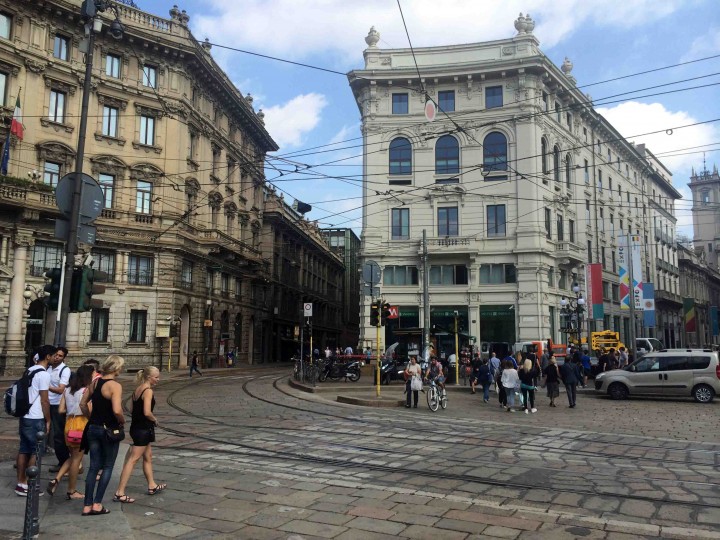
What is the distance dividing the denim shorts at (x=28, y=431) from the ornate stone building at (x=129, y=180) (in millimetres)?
21135

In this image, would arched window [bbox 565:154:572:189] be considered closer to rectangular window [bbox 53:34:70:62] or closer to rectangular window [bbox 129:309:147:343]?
rectangular window [bbox 129:309:147:343]

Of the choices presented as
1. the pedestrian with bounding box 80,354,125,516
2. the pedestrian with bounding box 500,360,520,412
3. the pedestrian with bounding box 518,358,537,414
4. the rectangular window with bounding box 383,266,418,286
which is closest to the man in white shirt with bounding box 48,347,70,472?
the pedestrian with bounding box 80,354,125,516

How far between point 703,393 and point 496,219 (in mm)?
20677

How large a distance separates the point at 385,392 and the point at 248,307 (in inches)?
1161

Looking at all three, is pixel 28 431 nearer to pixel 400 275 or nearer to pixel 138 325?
pixel 138 325

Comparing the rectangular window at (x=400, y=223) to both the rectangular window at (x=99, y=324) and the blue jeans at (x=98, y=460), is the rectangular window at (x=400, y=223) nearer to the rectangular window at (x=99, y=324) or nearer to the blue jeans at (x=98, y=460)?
the rectangular window at (x=99, y=324)

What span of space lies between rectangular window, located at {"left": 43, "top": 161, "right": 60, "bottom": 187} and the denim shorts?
90.9 feet

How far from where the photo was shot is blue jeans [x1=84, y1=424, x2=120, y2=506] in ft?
19.4

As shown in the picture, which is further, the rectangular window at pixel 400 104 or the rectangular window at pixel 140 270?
the rectangular window at pixel 400 104

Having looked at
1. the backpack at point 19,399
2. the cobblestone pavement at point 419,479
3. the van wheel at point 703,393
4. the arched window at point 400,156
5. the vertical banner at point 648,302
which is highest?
the arched window at point 400,156

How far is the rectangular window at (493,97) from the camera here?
38.1m

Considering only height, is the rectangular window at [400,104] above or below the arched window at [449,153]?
above

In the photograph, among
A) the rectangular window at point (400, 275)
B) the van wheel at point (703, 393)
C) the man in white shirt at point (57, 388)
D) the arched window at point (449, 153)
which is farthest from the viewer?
the arched window at point (449, 153)

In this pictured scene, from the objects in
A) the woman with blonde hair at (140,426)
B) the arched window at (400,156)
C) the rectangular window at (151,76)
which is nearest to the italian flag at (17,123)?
the rectangular window at (151,76)
